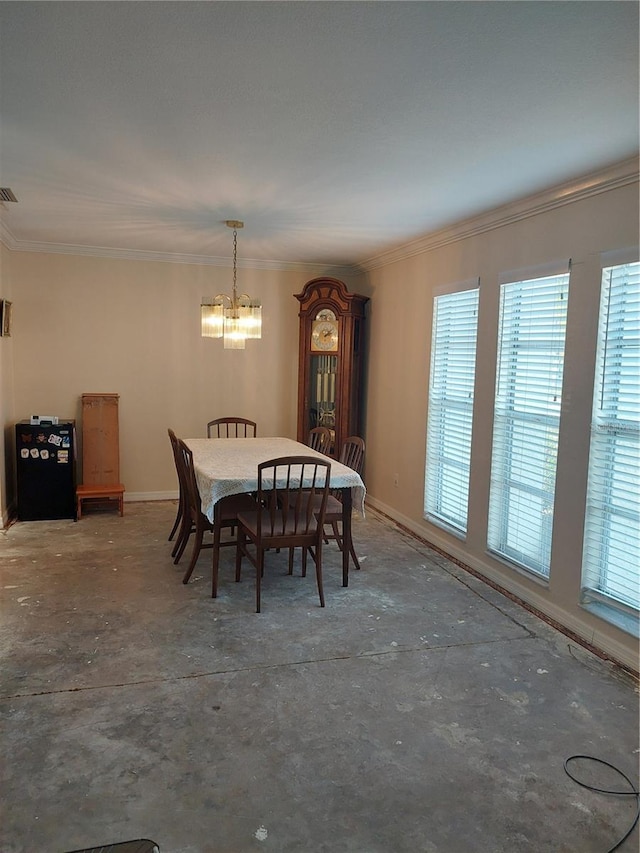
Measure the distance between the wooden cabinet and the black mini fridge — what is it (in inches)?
11.8

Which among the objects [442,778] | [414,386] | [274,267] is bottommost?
[442,778]

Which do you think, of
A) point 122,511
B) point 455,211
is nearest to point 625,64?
point 455,211

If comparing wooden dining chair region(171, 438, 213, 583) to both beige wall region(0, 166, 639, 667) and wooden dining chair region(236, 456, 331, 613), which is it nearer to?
wooden dining chair region(236, 456, 331, 613)

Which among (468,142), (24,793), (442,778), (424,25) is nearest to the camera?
(424,25)

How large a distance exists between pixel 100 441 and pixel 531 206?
4.08m

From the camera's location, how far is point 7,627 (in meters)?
3.14

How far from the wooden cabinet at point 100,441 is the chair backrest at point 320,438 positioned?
182cm

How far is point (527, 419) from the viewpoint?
3625mm

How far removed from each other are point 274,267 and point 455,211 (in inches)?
101

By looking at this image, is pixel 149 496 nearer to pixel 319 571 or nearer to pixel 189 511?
pixel 189 511

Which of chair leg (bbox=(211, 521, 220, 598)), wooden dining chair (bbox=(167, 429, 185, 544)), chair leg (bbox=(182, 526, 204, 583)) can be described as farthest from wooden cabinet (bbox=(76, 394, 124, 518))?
chair leg (bbox=(211, 521, 220, 598))

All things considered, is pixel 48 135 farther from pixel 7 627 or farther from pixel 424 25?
pixel 7 627

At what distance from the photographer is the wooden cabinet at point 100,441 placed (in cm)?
545

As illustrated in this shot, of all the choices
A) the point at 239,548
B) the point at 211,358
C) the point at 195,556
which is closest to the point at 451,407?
the point at 239,548
